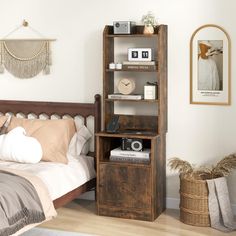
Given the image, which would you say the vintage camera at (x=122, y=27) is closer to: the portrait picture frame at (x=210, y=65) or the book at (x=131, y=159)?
the portrait picture frame at (x=210, y=65)

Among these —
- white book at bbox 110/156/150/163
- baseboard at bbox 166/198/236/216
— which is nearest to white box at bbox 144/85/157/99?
white book at bbox 110/156/150/163

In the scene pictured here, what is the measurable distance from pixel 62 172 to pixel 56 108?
90cm

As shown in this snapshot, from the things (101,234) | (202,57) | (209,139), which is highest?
(202,57)

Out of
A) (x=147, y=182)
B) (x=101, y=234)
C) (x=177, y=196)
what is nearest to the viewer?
(x=101, y=234)

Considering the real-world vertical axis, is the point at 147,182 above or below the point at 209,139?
below

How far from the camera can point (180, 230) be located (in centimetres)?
446

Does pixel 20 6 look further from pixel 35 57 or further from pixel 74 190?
pixel 74 190

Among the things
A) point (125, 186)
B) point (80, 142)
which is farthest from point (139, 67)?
point (125, 186)

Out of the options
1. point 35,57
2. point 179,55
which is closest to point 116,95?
point 179,55

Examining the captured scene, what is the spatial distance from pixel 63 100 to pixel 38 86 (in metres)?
0.29

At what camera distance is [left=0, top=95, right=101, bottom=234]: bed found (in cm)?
444

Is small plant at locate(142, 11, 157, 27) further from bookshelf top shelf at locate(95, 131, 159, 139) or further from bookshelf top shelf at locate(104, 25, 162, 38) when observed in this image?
bookshelf top shelf at locate(95, 131, 159, 139)

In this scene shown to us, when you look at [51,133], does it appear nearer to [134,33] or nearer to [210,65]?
[134,33]

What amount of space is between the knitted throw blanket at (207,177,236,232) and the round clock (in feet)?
3.32
